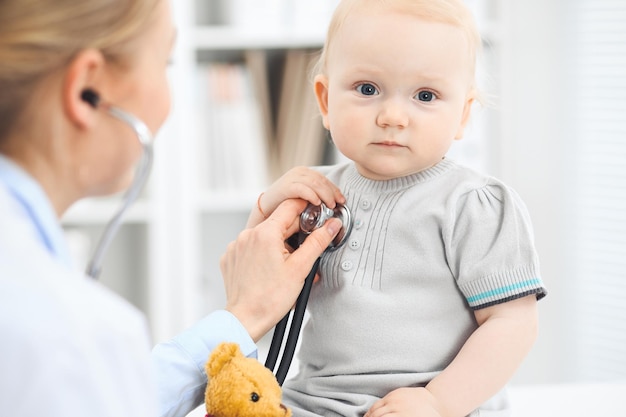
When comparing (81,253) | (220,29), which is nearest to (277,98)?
(220,29)

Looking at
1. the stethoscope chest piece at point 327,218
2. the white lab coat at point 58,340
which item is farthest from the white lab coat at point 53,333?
the stethoscope chest piece at point 327,218

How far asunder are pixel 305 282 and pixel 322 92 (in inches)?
11.3

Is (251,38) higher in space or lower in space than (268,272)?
higher

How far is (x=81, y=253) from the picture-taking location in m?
2.57

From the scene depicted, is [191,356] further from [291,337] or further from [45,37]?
[45,37]

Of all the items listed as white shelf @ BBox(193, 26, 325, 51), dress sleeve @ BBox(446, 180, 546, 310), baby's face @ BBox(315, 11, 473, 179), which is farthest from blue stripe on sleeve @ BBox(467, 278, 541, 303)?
white shelf @ BBox(193, 26, 325, 51)

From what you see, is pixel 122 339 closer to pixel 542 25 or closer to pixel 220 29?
pixel 220 29

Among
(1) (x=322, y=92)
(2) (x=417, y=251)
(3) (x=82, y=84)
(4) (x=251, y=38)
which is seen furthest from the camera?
(4) (x=251, y=38)

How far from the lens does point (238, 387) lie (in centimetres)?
95

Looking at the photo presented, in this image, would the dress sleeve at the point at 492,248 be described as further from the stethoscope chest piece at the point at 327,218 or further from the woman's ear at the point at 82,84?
the woman's ear at the point at 82,84

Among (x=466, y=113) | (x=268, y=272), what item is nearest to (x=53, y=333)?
(x=268, y=272)

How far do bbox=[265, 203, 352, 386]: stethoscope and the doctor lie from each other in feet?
0.95

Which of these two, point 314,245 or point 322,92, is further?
point 322,92

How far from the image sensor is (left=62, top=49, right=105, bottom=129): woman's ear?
2.49ft
